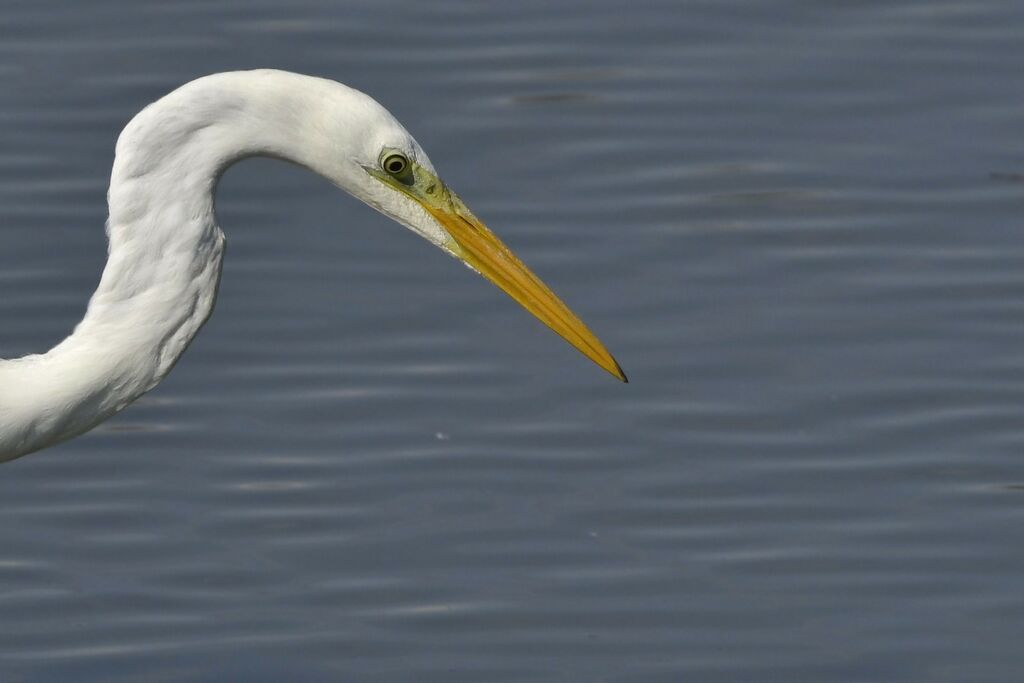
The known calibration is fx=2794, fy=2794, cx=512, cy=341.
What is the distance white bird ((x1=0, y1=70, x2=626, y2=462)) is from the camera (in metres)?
7.15

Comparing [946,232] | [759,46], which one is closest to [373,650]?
[946,232]

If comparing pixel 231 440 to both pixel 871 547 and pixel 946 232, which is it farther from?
pixel 946 232

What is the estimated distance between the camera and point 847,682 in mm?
8789

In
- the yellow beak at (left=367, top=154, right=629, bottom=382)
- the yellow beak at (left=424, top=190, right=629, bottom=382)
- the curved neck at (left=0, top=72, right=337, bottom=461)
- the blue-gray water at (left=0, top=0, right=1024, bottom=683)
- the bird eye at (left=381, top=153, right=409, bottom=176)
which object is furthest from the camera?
the blue-gray water at (left=0, top=0, right=1024, bottom=683)

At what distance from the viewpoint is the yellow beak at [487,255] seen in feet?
25.2

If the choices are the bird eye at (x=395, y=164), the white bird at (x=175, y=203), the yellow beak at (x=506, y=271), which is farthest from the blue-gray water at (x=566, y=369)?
the bird eye at (x=395, y=164)

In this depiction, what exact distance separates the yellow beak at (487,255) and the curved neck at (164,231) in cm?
34

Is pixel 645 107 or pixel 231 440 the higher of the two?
pixel 645 107

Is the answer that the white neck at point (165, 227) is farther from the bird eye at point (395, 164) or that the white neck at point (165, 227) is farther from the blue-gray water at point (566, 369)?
the blue-gray water at point (566, 369)

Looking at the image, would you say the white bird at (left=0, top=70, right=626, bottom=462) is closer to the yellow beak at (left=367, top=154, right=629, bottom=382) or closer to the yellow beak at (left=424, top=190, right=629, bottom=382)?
the yellow beak at (left=367, top=154, right=629, bottom=382)

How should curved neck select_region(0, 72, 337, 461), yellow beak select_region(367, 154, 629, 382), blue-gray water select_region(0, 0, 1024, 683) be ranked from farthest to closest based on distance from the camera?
1. blue-gray water select_region(0, 0, 1024, 683)
2. yellow beak select_region(367, 154, 629, 382)
3. curved neck select_region(0, 72, 337, 461)

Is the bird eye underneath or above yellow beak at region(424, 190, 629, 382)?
above

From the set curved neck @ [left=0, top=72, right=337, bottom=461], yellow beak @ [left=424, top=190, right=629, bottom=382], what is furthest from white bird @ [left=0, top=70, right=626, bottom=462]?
→ yellow beak @ [left=424, top=190, right=629, bottom=382]

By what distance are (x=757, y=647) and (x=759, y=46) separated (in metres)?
4.26
